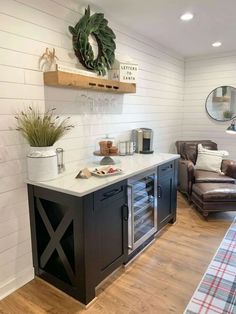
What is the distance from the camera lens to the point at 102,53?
267 centimetres

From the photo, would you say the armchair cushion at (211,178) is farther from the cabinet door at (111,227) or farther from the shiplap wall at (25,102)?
the cabinet door at (111,227)

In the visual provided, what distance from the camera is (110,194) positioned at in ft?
6.64

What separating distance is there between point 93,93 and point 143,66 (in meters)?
1.24

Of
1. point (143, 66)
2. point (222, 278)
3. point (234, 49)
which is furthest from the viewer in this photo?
point (234, 49)

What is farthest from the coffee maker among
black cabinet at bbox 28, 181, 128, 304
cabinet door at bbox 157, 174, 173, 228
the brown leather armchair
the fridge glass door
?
black cabinet at bbox 28, 181, 128, 304

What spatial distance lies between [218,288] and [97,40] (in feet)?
8.50

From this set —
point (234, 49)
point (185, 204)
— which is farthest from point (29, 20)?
point (234, 49)

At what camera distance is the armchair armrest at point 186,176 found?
372cm

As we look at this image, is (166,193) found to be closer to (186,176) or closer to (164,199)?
(164,199)

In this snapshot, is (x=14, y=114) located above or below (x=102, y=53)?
below

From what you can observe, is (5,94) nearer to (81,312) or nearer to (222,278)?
(81,312)

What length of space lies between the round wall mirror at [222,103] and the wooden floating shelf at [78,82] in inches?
101

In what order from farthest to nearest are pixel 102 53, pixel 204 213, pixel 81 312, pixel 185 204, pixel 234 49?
pixel 234 49 → pixel 185 204 → pixel 204 213 → pixel 102 53 → pixel 81 312

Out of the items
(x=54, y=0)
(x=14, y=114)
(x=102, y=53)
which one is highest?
(x=54, y=0)
